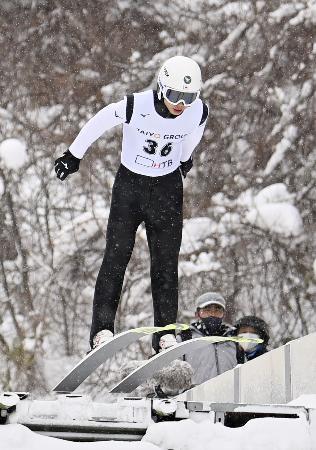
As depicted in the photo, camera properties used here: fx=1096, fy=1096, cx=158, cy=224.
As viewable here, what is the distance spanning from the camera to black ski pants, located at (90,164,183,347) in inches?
233

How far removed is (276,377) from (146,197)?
119 cm

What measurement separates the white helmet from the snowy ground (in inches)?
93.6

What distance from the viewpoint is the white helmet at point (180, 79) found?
18.4ft

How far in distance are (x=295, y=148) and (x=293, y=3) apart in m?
2.41

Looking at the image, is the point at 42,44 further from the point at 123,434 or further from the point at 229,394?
the point at 123,434

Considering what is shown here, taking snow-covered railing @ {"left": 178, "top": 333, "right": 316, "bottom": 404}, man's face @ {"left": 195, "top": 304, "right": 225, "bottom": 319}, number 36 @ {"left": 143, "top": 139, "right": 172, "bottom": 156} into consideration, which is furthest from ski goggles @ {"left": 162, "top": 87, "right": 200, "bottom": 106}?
man's face @ {"left": 195, "top": 304, "right": 225, "bottom": 319}

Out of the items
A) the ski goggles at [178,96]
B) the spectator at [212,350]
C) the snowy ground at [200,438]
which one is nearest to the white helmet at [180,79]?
the ski goggles at [178,96]

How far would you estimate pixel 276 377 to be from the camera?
5.84 meters

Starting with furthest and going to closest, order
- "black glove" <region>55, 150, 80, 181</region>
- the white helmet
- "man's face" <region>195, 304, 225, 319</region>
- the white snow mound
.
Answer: the white snow mound < "man's face" <region>195, 304, 225, 319</region> < "black glove" <region>55, 150, 80, 181</region> < the white helmet

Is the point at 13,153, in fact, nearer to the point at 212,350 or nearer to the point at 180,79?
the point at 212,350

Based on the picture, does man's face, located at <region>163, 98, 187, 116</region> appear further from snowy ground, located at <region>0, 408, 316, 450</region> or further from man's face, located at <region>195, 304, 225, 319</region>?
snowy ground, located at <region>0, 408, 316, 450</region>

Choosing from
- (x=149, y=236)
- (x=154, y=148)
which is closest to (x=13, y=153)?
(x=149, y=236)

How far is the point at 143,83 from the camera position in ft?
57.5

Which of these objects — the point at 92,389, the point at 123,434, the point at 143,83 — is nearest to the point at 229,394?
the point at 123,434
